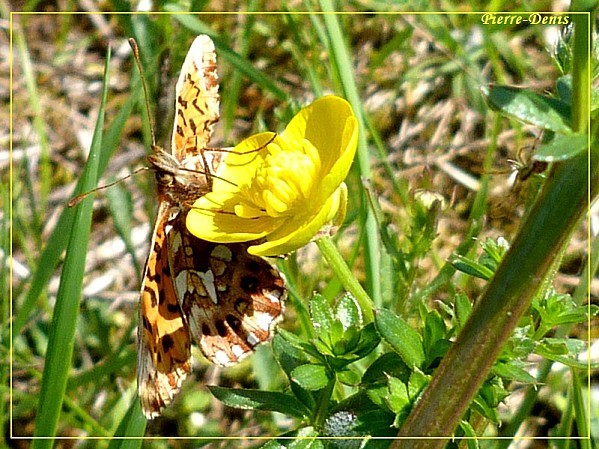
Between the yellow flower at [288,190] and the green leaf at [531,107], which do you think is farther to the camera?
the yellow flower at [288,190]

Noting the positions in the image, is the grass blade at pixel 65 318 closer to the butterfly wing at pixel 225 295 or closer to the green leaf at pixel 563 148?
the butterfly wing at pixel 225 295

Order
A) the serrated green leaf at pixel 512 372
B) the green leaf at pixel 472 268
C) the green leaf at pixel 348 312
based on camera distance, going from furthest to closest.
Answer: the green leaf at pixel 348 312 → the green leaf at pixel 472 268 → the serrated green leaf at pixel 512 372

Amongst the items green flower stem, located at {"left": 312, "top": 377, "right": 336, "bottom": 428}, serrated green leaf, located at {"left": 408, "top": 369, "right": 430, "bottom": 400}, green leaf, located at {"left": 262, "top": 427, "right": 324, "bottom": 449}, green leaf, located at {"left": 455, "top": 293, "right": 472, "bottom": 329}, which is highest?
green leaf, located at {"left": 455, "top": 293, "right": 472, "bottom": 329}

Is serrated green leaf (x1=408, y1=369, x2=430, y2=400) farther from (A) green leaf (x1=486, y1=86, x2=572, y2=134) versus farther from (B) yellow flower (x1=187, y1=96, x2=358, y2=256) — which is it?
(A) green leaf (x1=486, y1=86, x2=572, y2=134)

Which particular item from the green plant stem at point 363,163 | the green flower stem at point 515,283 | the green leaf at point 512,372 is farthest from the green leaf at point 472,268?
the green plant stem at point 363,163

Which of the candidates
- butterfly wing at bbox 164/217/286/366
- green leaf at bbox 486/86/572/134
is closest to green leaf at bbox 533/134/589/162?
green leaf at bbox 486/86/572/134
